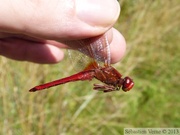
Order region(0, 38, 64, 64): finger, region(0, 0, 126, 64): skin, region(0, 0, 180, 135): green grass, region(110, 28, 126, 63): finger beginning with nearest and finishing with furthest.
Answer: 1. region(0, 0, 126, 64): skin
2. region(110, 28, 126, 63): finger
3. region(0, 38, 64, 64): finger
4. region(0, 0, 180, 135): green grass

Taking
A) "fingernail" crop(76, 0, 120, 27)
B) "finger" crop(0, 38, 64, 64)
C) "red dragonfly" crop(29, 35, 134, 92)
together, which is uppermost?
"finger" crop(0, 38, 64, 64)

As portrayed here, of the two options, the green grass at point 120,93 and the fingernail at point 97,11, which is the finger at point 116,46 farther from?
the green grass at point 120,93

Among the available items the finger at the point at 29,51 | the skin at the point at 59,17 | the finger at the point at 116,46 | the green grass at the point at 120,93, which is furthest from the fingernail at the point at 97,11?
the green grass at the point at 120,93

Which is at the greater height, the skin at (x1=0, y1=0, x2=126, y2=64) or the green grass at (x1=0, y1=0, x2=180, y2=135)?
the green grass at (x1=0, y1=0, x2=180, y2=135)

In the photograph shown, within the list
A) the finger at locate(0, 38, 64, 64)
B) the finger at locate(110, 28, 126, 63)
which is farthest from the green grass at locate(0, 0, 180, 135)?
the finger at locate(110, 28, 126, 63)

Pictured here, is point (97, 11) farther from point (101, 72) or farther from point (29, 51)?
point (29, 51)

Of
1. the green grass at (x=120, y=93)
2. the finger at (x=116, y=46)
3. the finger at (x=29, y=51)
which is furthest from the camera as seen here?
the green grass at (x=120, y=93)

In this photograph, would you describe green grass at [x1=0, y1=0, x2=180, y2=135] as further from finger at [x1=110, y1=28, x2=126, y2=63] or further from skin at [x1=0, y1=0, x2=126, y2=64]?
skin at [x1=0, y1=0, x2=126, y2=64]
